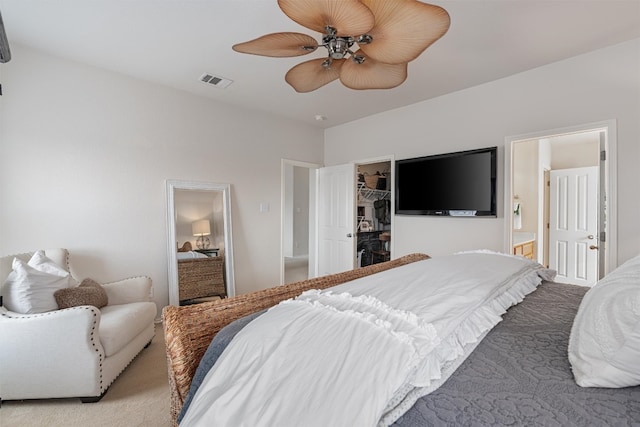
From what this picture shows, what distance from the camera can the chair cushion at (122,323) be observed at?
6.44 ft

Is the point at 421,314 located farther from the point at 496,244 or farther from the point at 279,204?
the point at 279,204

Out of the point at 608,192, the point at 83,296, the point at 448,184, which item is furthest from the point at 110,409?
the point at 608,192

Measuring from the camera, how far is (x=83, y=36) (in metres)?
2.31

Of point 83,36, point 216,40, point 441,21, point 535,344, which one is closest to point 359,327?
point 535,344

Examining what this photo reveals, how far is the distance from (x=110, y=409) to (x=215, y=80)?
2.92 m

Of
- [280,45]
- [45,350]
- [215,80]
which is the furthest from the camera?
[215,80]

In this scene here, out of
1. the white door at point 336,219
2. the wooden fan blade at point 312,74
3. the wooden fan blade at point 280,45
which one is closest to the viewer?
the wooden fan blade at point 280,45

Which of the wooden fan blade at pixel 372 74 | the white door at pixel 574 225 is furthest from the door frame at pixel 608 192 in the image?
the wooden fan blade at pixel 372 74

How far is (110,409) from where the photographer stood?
1793mm

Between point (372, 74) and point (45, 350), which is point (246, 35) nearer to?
point (372, 74)

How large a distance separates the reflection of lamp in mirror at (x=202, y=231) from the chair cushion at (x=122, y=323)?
103 cm

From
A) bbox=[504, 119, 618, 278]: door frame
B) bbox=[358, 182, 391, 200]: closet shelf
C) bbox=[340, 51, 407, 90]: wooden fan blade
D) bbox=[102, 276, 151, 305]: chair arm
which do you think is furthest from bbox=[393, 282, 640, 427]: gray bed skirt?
bbox=[358, 182, 391, 200]: closet shelf

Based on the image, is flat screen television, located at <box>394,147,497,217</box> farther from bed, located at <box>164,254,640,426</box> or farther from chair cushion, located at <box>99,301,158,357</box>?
chair cushion, located at <box>99,301,158,357</box>

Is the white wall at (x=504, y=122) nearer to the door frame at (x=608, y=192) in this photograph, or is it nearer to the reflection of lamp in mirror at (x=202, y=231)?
the door frame at (x=608, y=192)
